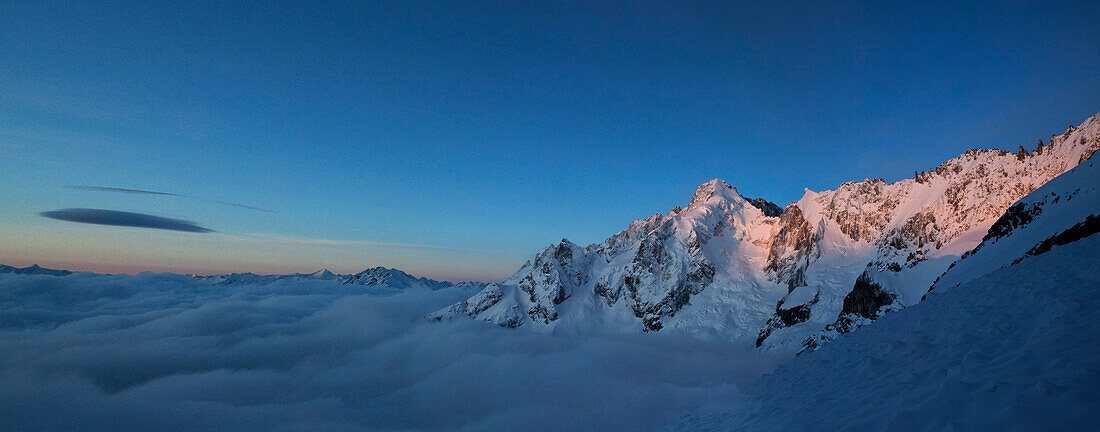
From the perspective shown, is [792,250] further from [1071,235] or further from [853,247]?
[1071,235]

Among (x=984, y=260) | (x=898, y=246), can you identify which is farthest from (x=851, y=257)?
(x=984, y=260)

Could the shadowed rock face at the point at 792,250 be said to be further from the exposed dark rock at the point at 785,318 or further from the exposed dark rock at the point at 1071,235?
the exposed dark rock at the point at 1071,235

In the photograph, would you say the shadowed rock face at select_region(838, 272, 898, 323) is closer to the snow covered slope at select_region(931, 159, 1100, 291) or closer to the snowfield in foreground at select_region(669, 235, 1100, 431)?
the snow covered slope at select_region(931, 159, 1100, 291)

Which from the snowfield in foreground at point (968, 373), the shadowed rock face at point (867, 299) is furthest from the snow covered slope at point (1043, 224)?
the shadowed rock face at point (867, 299)

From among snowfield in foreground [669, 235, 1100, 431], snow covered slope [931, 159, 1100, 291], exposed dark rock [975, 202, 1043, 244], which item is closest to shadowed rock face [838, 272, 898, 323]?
exposed dark rock [975, 202, 1043, 244]

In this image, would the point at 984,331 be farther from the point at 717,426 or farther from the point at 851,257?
the point at 851,257

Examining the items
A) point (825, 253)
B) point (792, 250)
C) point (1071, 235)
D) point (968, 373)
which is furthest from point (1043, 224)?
point (792, 250)

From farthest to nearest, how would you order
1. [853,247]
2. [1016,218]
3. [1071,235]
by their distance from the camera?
1. [853,247]
2. [1016,218]
3. [1071,235]
